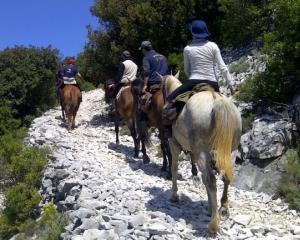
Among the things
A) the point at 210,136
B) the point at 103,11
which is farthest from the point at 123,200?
the point at 103,11

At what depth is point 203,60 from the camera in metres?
7.99

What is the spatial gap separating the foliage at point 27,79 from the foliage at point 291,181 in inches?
676

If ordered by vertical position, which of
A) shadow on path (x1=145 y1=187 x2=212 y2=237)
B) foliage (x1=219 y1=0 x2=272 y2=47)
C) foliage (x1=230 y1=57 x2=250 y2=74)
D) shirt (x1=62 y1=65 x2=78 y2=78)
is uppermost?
foliage (x1=219 y1=0 x2=272 y2=47)

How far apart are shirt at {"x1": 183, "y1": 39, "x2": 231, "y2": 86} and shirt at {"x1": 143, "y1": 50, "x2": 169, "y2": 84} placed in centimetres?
307

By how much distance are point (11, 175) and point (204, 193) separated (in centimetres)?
557

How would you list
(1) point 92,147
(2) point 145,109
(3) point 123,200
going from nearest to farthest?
(3) point 123,200, (2) point 145,109, (1) point 92,147

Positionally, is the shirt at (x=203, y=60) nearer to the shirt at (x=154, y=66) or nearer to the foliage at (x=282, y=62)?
the shirt at (x=154, y=66)

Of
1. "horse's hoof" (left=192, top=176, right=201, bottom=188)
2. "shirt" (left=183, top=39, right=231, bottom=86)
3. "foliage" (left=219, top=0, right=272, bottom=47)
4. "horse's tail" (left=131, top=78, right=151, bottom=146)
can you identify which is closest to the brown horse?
"horse's tail" (left=131, top=78, right=151, bottom=146)

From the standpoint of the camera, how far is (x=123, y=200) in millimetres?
8680

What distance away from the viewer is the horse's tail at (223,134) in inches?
275

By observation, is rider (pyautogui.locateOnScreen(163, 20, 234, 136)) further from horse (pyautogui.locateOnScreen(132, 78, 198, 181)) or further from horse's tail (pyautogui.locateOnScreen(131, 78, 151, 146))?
horse's tail (pyautogui.locateOnScreen(131, 78, 151, 146))

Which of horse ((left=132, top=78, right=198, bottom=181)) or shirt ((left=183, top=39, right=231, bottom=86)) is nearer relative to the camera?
shirt ((left=183, top=39, right=231, bottom=86))

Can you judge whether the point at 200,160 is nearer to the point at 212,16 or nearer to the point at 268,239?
the point at 268,239

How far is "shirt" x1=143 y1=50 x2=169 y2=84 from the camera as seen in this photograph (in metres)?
11.1
